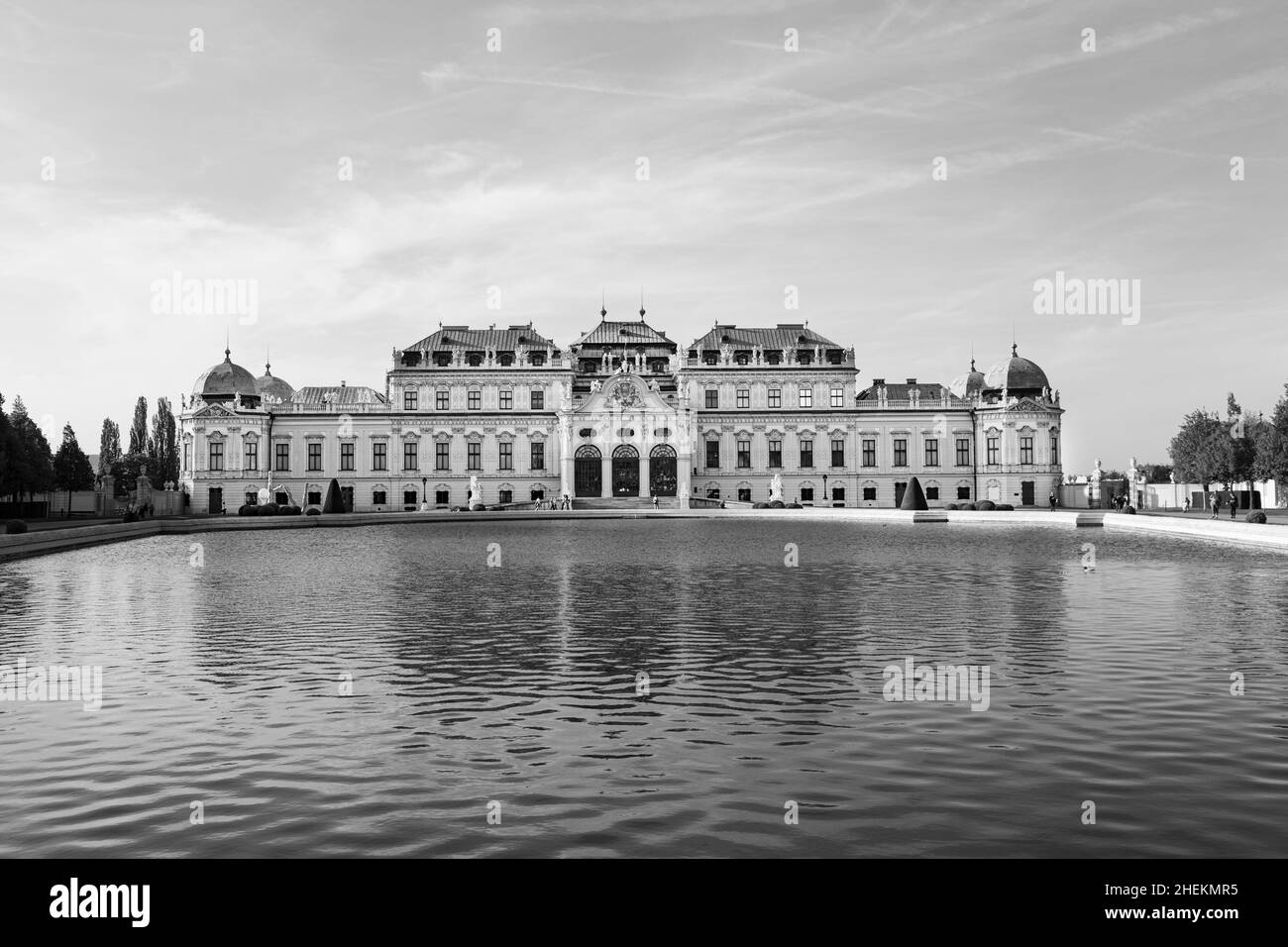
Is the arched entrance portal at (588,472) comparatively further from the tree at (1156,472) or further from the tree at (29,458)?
the tree at (1156,472)

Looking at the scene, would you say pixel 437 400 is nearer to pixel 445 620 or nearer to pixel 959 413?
pixel 959 413

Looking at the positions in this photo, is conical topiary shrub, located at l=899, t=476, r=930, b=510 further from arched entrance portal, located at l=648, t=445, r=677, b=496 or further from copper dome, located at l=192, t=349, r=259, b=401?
copper dome, located at l=192, t=349, r=259, b=401

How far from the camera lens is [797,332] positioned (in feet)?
336

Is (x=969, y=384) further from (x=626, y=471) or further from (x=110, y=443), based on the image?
(x=110, y=443)

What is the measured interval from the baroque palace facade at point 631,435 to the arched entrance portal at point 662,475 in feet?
0.44

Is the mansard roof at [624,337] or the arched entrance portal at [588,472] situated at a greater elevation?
the mansard roof at [624,337]

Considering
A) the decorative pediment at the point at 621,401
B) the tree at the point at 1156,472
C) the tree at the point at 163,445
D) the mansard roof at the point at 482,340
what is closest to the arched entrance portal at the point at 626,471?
the decorative pediment at the point at 621,401

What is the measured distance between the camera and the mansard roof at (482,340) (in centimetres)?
10088

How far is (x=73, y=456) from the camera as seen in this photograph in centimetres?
9950

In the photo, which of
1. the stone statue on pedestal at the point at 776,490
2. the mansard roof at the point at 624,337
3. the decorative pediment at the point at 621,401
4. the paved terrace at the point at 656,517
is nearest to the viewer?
the paved terrace at the point at 656,517

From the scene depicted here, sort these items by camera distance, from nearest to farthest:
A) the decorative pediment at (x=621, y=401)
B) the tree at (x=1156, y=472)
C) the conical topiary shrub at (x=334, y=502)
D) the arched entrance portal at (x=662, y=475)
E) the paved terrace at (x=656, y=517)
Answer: the paved terrace at (x=656, y=517), the conical topiary shrub at (x=334, y=502), the decorative pediment at (x=621, y=401), the arched entrance portal at (x=662, y=475), the tree at (x=1156, y=472)

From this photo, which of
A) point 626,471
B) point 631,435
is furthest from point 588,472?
point 631,435

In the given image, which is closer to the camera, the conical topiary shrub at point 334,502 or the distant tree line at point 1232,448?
the distant tree line at point 1232,448
